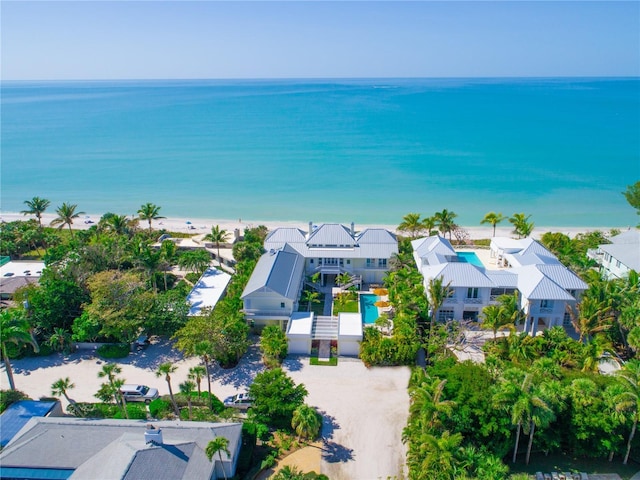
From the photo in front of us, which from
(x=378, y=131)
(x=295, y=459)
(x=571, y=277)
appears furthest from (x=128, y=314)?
(x=378, y=131)

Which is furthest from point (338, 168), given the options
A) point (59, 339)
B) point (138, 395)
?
point (138, 395)

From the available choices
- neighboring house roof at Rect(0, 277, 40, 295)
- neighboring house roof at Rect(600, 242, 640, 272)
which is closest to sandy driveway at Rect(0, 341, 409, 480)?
neighboring house roof at Rect(0, 277, 40, 295)

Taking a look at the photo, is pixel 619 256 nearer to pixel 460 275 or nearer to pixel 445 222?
pixel 445 222

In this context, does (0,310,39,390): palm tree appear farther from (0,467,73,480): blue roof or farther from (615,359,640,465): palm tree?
(615,359,640,465): palm tree

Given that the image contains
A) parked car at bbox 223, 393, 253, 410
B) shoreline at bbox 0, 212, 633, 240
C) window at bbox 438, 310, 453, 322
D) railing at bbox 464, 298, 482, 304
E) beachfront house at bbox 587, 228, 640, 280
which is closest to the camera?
parked car at bbox 223, 393, 253, 410

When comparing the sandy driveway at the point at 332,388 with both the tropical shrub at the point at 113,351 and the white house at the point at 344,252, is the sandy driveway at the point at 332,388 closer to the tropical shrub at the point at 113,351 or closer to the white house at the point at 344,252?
the tropical shrub at the point at 113,351
